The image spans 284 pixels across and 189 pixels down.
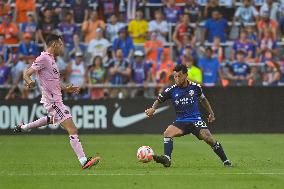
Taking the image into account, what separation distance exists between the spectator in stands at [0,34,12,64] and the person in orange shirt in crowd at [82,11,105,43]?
8.10 feet

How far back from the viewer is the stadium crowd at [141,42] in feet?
82.0

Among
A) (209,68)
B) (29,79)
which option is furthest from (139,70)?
(29,79)

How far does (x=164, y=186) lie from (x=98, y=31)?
606 inches

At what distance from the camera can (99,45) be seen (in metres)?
26.2

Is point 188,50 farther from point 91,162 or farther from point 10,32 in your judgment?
point 91,162

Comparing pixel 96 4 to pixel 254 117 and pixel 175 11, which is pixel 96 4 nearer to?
pixel 175 11

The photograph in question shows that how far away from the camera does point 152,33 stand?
26.1 meters

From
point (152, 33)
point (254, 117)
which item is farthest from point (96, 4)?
point (254, 117)

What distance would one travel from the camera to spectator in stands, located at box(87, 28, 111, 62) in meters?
26.1

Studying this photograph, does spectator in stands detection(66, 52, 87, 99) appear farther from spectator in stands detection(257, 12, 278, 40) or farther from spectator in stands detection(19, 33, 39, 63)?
spectator in stands detection(257, 12, 278, 40)

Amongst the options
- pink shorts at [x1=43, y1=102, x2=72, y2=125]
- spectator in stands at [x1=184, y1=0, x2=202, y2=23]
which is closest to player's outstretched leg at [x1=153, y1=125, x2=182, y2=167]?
pink shorts at [x1=43, y1=102, x2=72, y2=125]

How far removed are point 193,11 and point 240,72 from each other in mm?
3026

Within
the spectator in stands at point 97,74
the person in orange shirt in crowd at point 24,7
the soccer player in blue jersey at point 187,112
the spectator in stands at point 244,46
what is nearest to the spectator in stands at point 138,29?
the spectator in stands at point 97,74

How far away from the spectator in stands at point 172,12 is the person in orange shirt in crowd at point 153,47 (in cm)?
129
